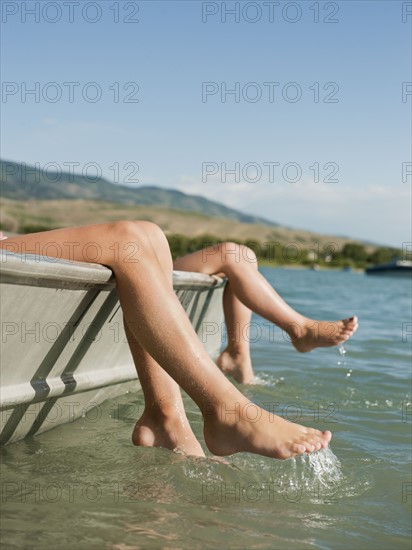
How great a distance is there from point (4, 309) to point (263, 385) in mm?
2674

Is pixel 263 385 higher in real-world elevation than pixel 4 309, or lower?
lower

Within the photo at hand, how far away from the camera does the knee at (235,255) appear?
4.29 m

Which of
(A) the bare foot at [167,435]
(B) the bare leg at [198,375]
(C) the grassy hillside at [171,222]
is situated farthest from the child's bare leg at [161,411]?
(C) the grassy hillside at [171,222]

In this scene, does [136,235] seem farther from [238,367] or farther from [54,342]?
[238,367]

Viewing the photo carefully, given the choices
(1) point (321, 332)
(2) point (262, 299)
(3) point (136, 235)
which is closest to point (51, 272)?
(3) point (136, 235)

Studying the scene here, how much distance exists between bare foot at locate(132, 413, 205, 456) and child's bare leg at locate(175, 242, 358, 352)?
129cm

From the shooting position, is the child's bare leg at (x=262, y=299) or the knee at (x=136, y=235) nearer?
the knee at (x=136, y=235)

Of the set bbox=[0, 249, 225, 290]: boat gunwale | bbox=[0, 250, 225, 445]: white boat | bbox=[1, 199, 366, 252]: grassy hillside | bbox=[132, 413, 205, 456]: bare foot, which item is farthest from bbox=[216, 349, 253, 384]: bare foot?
bbox=[1, 199, 366, 252]: grassy hillside

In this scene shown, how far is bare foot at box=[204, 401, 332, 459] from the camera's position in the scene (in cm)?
252

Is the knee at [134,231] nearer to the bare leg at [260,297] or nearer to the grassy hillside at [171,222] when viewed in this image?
the bare leg at [260,297]

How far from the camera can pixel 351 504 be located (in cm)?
260

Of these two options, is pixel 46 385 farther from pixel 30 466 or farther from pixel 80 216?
pixel 80 216

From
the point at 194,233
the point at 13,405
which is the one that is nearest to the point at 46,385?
the point at 13,405

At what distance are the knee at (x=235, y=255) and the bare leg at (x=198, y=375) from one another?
1.63m
